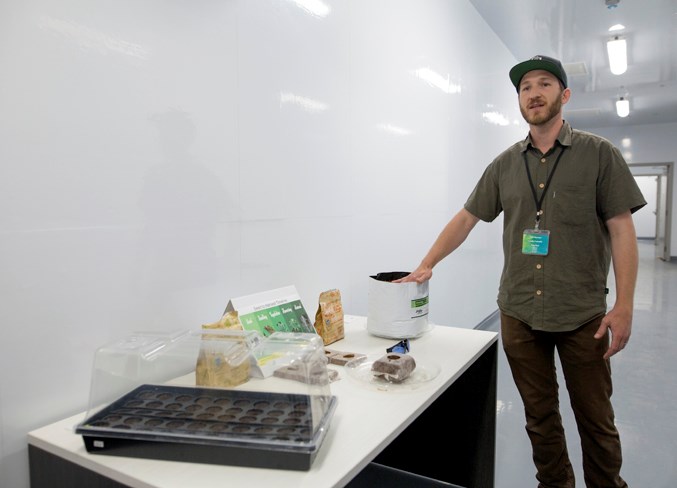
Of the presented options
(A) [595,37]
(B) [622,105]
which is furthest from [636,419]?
(B) [622,105]

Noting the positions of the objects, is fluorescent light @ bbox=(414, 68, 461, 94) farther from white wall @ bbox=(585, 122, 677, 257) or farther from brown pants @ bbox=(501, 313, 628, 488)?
white wall @ bbox=(585, 122, 677, 257)

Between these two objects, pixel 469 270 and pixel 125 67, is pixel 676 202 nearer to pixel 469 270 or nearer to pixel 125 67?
pixel 469 270

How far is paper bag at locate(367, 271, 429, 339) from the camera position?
1793 mm

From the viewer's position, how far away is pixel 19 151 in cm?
110

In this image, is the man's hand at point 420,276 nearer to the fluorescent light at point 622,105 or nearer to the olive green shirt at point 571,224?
the olive green shirt at point 571,224

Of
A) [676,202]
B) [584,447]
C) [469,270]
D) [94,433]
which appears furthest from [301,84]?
[676,202]

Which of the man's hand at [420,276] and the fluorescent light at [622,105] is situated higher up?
the fluorescent light at [622,105]

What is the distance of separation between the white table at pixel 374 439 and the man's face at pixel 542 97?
849 mm

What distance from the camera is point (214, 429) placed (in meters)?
0.95

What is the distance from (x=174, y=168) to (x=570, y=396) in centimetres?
161

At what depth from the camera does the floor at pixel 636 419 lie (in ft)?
7.25

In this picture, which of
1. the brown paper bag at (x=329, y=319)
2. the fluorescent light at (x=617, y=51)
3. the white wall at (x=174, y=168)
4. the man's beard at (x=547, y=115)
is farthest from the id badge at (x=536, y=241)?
the fluorescent light at (x=617, y=51)

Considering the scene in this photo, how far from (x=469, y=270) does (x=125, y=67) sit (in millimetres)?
3546

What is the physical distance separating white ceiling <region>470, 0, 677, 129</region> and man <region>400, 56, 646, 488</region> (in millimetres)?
2917
